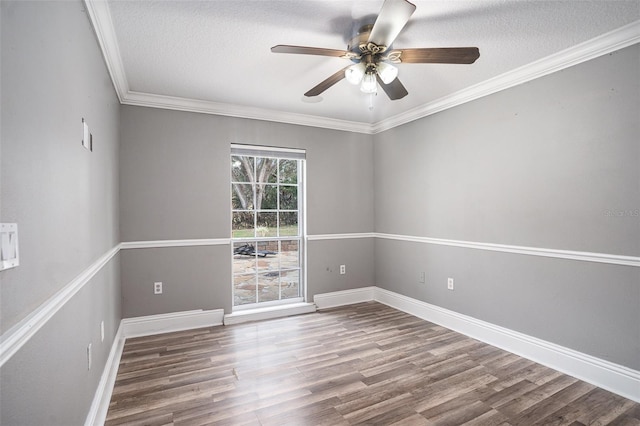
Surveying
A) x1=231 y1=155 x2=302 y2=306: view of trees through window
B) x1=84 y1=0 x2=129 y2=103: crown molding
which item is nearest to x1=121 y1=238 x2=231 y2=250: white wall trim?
x1=231 y1=155 x2=302 y2=306: view of trees through window

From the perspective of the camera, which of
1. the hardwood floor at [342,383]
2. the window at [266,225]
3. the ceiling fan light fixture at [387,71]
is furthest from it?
the window at [266,225]

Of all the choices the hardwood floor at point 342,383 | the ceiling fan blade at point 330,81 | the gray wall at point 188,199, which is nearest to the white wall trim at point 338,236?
the gray wall at point 188,199

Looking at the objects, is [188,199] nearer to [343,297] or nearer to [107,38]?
[107,38]

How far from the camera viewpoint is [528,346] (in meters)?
2.80

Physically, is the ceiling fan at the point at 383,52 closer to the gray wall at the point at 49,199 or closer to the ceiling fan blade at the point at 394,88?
the ceiling fan blade at the point at 394,88

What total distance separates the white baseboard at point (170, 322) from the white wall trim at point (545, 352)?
2.37 meters

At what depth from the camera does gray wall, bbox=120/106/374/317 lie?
11.0ft

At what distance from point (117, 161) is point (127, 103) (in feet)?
2.15

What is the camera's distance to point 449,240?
355 cm

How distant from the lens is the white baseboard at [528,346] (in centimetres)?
227

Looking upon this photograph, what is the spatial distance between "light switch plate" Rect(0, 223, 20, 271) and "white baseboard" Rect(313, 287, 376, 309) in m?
3.56

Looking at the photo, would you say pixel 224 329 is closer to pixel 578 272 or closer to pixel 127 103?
pixel 127 103

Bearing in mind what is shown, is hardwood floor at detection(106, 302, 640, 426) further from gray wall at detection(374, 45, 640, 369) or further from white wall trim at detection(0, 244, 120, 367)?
white wall trim at detection(0, 244, 120, 367)

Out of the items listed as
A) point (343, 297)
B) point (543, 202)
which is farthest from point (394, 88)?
point (343, 297)
